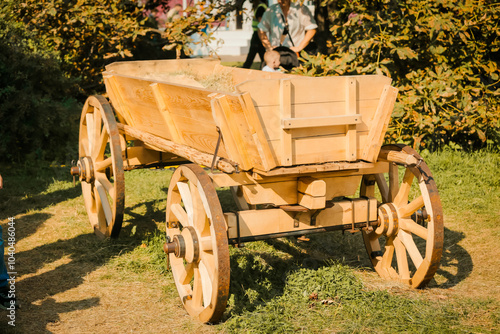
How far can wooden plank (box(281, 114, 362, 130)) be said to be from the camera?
3.11 meters

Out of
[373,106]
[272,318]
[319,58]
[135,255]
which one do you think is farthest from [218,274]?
[319,58]

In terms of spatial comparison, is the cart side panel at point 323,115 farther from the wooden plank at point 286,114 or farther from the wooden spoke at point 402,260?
the wooden spoke at point 402,260

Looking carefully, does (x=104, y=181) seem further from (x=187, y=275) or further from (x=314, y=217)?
(x=314, y=217)

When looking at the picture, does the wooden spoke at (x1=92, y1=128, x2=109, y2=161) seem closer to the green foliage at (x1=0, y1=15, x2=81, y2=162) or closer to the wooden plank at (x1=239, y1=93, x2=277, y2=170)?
the wooden plank at (x1=239, y1=93, x2=277, y2=170)

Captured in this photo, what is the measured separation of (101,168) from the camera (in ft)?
16.7

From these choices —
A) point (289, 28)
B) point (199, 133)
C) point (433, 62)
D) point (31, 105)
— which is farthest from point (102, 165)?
point (433, 62)

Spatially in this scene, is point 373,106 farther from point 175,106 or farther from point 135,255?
point 135,255

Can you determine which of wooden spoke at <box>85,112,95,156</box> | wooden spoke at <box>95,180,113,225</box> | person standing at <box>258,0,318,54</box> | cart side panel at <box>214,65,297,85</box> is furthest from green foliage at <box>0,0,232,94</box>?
wooden spoke at <box>95,180,113,225</box>

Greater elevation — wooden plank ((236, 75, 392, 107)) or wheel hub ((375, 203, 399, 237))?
wooden plank ((236, 75, 392, 107))

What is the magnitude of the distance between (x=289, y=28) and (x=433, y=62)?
5.94ft

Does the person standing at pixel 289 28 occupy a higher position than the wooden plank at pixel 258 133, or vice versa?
the person standing at pixel 289 28

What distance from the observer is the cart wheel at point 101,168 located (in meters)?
4.58

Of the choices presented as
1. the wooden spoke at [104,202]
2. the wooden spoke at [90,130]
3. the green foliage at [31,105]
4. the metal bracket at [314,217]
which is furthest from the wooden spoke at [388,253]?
the green foliage at [31,105]

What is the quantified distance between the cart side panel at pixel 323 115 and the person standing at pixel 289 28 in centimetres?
343
